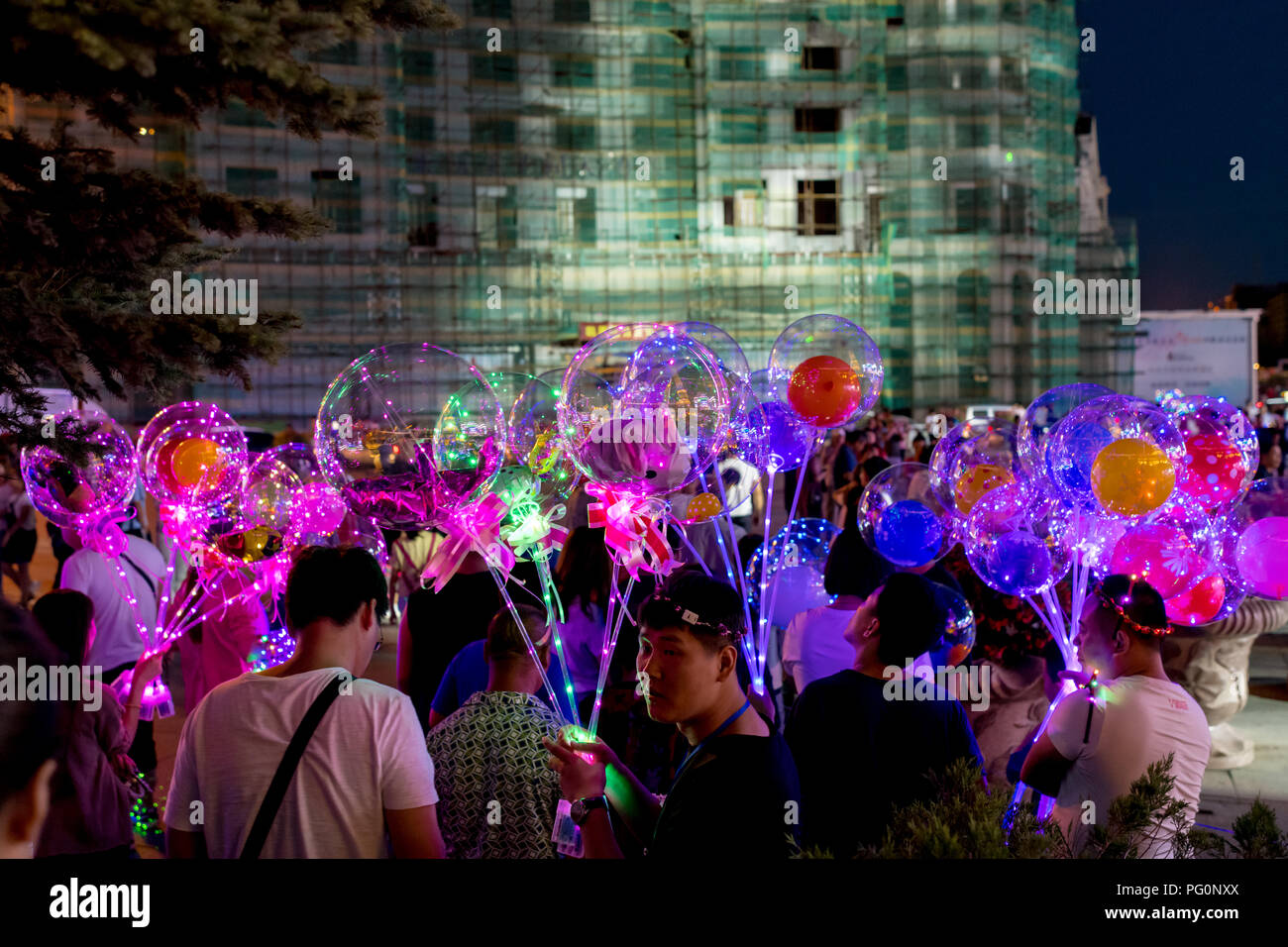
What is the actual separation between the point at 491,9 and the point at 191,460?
28191mm

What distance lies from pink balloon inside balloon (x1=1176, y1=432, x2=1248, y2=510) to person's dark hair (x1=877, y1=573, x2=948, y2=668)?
183 cm

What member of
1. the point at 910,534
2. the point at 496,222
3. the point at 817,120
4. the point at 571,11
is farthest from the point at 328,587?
the point at 817,120

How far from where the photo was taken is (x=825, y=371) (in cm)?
507

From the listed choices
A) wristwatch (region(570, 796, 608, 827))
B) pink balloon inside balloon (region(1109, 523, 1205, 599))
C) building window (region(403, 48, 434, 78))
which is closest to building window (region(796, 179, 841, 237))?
building window (region(403, 48, 434, 78))

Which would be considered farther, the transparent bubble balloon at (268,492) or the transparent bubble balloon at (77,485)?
the transparent bubble balloon at (77,485)

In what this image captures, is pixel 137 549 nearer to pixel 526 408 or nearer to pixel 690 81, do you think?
pixel 526 408

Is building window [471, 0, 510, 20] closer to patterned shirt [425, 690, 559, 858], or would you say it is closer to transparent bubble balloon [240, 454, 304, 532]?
transparent bubble balloon [240, 454, 304, 532]

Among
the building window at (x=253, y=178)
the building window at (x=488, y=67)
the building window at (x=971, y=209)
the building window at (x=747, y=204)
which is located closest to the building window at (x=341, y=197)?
the building window at (x=253, y=178)

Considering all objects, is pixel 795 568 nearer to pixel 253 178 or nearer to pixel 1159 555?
pixel 1159 555

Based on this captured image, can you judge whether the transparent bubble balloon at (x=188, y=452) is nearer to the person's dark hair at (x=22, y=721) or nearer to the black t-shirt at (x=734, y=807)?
the black t-shirt at (x=734, y=807)

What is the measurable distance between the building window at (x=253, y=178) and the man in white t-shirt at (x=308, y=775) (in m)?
28.9

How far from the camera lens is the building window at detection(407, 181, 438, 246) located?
3091cm

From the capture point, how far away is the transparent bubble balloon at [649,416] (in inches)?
151

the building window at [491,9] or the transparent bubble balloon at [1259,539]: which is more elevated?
the building window at [491,9]
